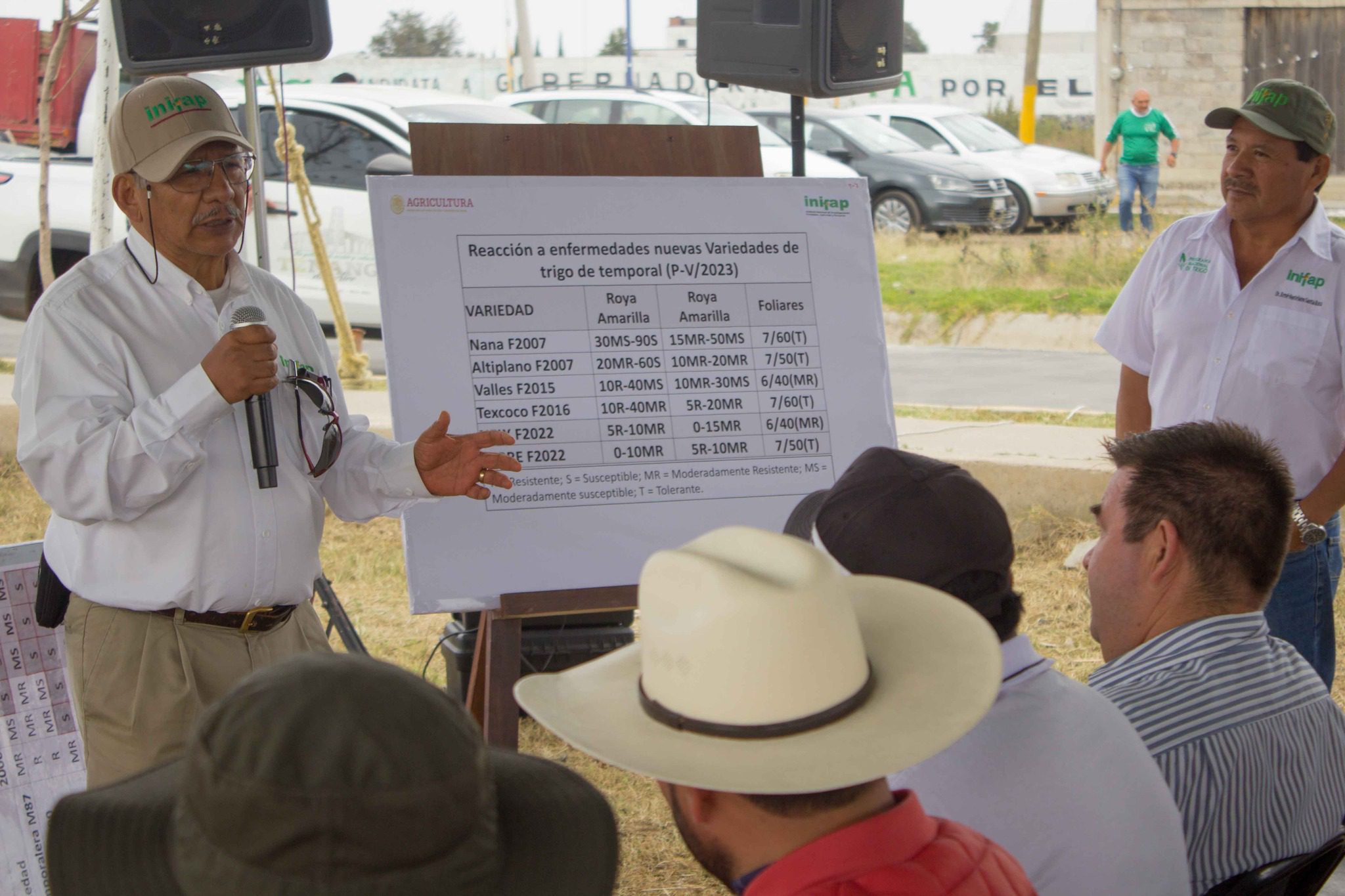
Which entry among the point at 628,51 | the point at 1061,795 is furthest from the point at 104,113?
the point at 628,51

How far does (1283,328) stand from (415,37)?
51103 mm

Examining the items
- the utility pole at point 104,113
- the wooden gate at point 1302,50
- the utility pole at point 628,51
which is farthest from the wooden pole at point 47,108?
the utility pole at point 628,51

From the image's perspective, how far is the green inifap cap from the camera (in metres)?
2.88

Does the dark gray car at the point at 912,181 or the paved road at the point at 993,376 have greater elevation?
the dark gray car at the point at 912,181

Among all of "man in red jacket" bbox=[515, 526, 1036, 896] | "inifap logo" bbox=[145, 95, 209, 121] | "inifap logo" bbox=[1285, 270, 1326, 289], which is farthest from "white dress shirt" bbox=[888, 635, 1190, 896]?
"inifap logo" bbox=[1285, 270, 1326, 289]

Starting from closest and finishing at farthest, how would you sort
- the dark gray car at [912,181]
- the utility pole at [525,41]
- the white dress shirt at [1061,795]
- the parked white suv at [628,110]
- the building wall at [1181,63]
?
the white dress shirt at [1061,795]
the parked white suv at [628,110]
the dark gray car at [912,181]
the building wall at [1181,63]
the utility pole at [525,41]

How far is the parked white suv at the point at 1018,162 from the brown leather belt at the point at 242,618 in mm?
11018

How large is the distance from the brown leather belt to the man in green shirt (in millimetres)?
10747

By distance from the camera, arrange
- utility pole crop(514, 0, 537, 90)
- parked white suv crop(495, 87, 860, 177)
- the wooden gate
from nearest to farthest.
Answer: parked white suv crop(495, 87, 860, 177) < the wooden gate < utility pole crop(514, 0, 537, 90)

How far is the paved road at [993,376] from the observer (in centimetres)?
764

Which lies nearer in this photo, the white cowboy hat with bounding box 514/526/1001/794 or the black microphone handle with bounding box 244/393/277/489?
the white cowboy hat with bounding box 514/526/1001/794

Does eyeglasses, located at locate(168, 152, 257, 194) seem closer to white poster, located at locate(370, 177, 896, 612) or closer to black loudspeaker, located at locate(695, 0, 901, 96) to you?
white poster, located at locate(370, 177, 896, 612)

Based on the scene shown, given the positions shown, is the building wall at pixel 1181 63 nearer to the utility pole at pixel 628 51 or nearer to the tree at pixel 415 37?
the utility pole at pixel 628 51

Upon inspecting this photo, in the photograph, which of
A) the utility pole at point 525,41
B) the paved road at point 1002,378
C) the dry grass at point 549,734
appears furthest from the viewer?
the utility pole at point 525,41
